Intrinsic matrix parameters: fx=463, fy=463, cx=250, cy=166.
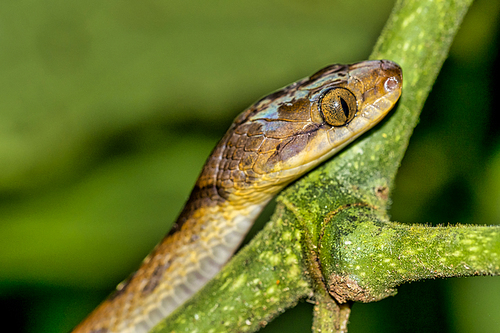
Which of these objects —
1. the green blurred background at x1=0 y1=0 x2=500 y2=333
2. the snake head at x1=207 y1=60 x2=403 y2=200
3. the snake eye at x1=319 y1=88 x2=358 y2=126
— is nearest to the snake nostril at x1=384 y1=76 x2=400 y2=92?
the snake head at x1=207 y1=60 x2=403 y2=200

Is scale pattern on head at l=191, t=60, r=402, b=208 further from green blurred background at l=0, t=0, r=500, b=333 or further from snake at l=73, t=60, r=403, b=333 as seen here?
green blurred background at l=0, t=0, r=500, b=333

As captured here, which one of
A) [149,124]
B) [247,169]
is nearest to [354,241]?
[247,169]

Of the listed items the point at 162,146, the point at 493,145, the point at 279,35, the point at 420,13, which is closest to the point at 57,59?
the point at 162,146

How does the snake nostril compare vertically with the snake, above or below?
above

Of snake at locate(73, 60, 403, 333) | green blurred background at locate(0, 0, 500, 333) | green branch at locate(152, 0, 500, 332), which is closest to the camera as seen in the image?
green branch at locate(152, 0, 500, 332)

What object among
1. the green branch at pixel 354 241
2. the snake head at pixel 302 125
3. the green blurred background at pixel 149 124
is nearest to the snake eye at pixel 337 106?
the snake head at pixel 302 125

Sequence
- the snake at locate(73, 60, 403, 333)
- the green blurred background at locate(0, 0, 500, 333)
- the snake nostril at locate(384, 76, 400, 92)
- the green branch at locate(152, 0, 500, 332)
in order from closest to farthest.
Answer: the green branch at locate(152, 0, 500, 332) < the snake nostril at locate(384, 76, 400, 92) < the snake at locate(73, 60, 403, 333) < the green blurred background at locate(0, 0, 500, 333)

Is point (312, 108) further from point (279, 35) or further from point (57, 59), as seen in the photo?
point (57, 59)
